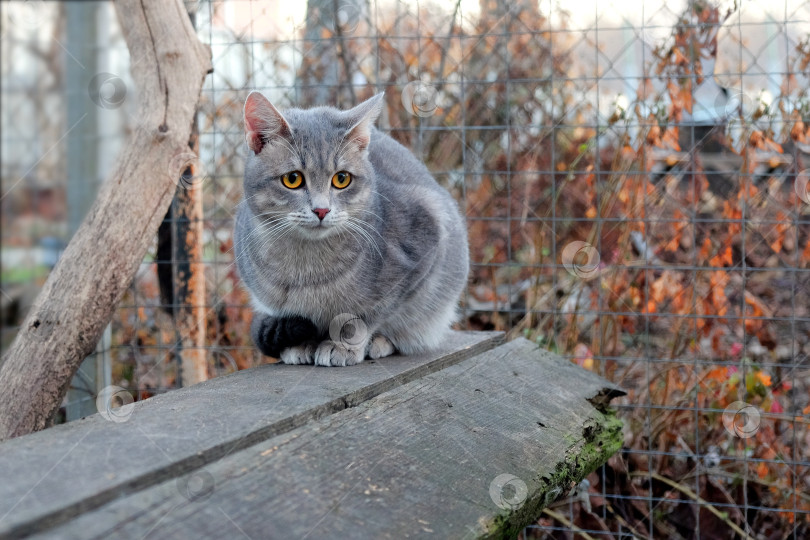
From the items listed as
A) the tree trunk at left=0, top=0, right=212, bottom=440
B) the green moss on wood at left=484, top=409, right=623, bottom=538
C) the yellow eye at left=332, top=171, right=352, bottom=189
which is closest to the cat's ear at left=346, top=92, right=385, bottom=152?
the yellow eye at left=332, top=171, right=352, bottom=189

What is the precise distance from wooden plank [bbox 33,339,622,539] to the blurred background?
106 centimetres

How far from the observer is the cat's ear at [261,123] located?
221cm

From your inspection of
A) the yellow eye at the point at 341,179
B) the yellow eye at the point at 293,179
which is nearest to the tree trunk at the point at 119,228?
the yellow eye at the point at 293,179

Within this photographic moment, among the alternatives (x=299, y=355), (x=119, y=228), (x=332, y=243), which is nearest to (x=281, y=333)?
(x=299, y=355)

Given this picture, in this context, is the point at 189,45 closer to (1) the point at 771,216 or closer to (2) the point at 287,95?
(2) the point at 287,95

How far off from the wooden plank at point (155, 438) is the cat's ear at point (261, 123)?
0.72 meters

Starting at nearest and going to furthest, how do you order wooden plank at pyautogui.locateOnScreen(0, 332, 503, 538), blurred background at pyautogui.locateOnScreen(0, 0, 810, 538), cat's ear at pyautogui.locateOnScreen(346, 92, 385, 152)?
wooden plank at pyautogui.locateOnScreen(0, 332, 503, 538) < cat's ear at pyautogui.locateOnScreen(346, 92, 385, 152) < blurred background at pyautogui.locateOnScreen(0, 0, 810, 538)

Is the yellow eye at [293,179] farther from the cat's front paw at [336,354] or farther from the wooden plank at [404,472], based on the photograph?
the wooden plank at [404,472]

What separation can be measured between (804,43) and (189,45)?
91.3 inches

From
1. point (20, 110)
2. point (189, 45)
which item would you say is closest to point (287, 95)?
point (189, 45)

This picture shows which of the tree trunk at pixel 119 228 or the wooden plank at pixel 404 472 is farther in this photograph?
the tree trunk at pixel 119 228

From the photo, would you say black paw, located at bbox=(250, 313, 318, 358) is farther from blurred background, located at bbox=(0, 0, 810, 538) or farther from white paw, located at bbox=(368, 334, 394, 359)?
blurred background, located at bbox=(0, 0, 810, 538)

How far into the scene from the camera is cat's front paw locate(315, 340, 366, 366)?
2215 mm

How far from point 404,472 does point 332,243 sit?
1029mm
